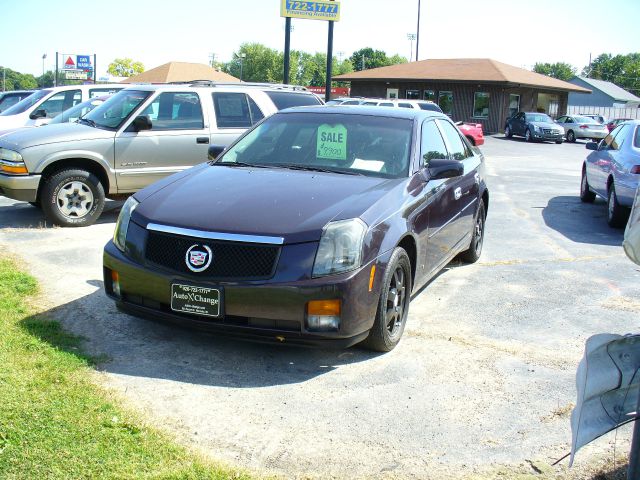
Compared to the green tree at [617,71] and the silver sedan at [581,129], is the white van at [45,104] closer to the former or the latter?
the silver sedan at [581,129]

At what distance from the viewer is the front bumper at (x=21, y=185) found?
7.98 meters

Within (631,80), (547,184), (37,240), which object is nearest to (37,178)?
(37,240)

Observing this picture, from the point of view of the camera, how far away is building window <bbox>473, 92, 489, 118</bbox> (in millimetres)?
40844

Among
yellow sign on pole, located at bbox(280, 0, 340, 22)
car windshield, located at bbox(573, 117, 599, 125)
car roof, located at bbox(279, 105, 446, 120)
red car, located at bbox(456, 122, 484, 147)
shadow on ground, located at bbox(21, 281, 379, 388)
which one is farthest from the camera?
car windshield, located at bbox(573, 117, 599, 125)

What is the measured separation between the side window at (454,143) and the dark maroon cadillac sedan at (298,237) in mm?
823


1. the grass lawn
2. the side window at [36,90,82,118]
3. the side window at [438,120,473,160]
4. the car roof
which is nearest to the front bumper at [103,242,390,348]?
the grass lawn

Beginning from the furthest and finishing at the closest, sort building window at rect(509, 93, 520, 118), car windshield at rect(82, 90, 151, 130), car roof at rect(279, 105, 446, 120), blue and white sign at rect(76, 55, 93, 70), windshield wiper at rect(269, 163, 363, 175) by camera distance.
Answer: blue and white sign at rect(76, 55, 93, 70) → building window at rect(509, 93, 520, 118) → car windshield at rect(82, 90, 151, 130) → car roof at rect(279, 105, 446, 120) → windshield wiper at rect(269, 163, 363, 175)

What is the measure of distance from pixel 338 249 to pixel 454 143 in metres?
2.96

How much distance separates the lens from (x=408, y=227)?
4.80m

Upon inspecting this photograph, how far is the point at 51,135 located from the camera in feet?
27.1

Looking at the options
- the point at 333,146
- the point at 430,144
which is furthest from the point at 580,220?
the point at 333,146

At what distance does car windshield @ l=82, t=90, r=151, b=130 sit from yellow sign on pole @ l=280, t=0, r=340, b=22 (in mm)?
20470

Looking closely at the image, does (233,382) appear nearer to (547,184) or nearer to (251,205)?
(251,205)

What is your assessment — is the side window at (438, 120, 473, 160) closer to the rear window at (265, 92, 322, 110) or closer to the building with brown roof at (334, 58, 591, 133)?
the rear window at (265, 92, 322, 110)
